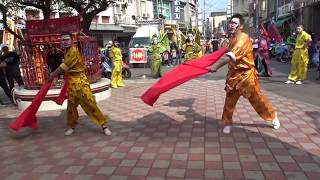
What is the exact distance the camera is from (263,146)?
5.34 m

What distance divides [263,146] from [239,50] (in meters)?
1.38

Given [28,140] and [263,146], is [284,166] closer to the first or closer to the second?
[263,146]

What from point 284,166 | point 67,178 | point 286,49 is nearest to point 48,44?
point 67,178

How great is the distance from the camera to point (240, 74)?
575 cm

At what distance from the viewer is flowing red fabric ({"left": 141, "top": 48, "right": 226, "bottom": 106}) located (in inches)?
223

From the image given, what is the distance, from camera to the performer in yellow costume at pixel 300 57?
10.8m

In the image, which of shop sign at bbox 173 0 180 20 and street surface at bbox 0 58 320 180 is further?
shop sign at bbox 173 0 180 20

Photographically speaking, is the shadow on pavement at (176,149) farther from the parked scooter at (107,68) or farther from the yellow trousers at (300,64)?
the parked scooter at (107,68)

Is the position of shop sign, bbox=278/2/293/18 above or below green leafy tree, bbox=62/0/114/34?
above

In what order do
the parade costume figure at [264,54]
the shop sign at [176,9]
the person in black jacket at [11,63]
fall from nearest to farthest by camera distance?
the person in black jacket at [11,63], the parade costume figure at [264,54], the shop sign at [176,9]

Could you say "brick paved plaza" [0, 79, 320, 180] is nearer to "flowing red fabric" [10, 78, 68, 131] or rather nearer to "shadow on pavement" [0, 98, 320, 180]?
"shadow on pavement" [0, 98, 320, 180]

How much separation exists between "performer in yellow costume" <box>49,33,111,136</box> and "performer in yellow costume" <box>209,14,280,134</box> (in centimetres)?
204

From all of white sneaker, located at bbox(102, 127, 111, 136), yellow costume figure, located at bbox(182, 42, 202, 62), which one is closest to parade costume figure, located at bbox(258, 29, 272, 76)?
yellow costume figure, located at bbox(182, 42, 202, 62)

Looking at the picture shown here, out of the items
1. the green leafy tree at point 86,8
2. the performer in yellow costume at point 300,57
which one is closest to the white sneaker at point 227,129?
the performer in yellow costume at point 300,57
